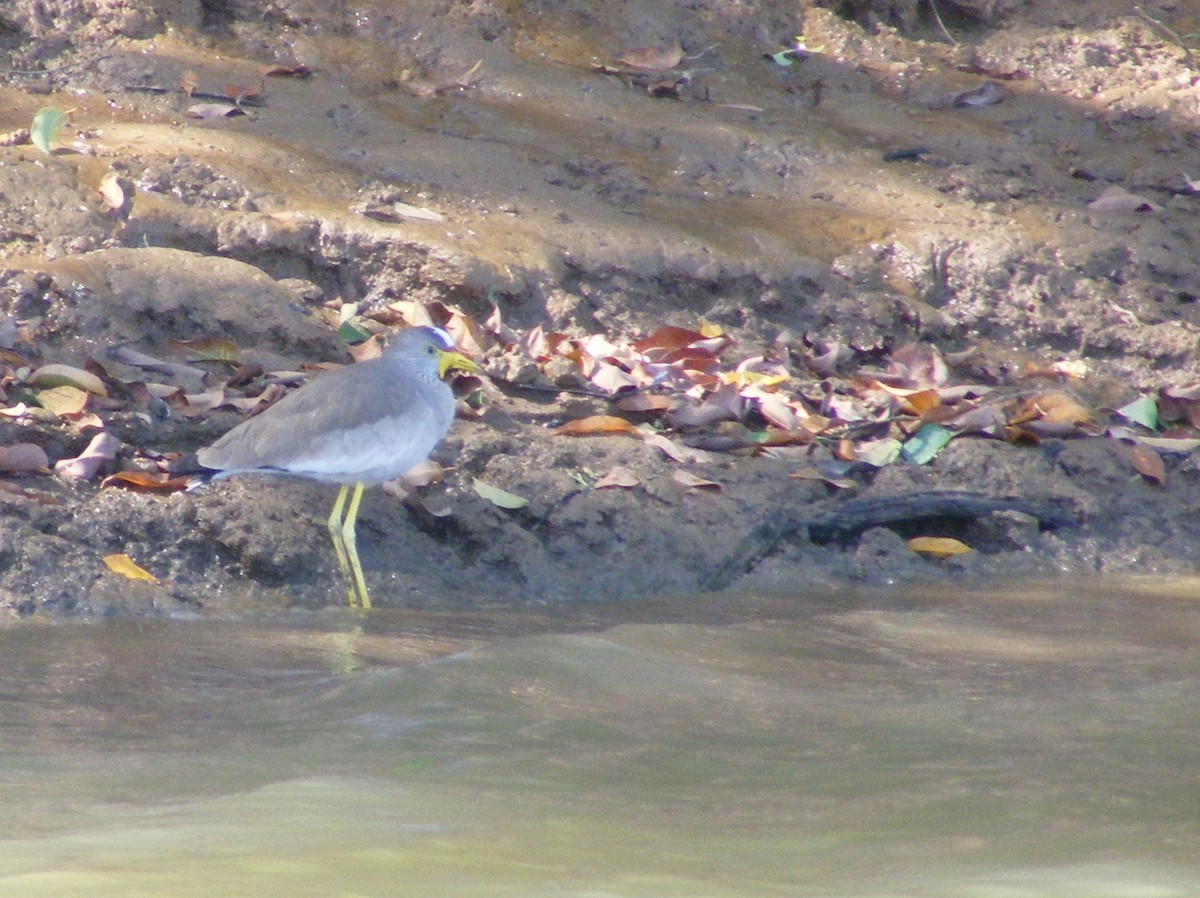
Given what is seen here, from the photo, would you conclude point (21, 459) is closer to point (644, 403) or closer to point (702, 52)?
point (644, 403)

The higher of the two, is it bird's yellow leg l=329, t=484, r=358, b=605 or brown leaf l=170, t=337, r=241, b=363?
brown leaf l=170, t=337, r=241, b=363

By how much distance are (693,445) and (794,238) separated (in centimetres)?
207

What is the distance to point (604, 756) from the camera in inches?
137

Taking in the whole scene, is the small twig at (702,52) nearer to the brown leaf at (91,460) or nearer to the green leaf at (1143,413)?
the green leaf at (1143,413)

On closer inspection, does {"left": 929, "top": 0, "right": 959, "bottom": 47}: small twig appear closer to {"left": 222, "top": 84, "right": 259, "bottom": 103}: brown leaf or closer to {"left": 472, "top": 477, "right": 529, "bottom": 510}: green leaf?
{"left": 222, "top": 84, "right": 259, "bottom": 103}: brown leaf

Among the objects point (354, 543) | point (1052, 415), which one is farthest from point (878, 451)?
point (354, 543)

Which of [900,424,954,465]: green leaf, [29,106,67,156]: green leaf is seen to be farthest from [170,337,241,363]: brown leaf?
[900,424,954,465]: green leaf

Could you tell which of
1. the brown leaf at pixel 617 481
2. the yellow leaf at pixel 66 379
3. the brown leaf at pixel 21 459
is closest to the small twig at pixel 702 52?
the brown leaf at pixel 617 481

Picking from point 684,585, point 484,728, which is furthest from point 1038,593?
point 484,728

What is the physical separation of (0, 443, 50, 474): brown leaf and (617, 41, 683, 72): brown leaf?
5.12 meters

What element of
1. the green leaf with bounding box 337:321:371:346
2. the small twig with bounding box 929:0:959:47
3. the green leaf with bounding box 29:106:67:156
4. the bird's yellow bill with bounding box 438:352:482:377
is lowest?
the green leaf with bounding box 337:321:371:346

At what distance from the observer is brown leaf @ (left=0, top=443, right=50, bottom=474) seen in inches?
217

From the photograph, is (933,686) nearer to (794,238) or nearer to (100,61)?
(794,238)

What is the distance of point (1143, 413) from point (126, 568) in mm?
4682
